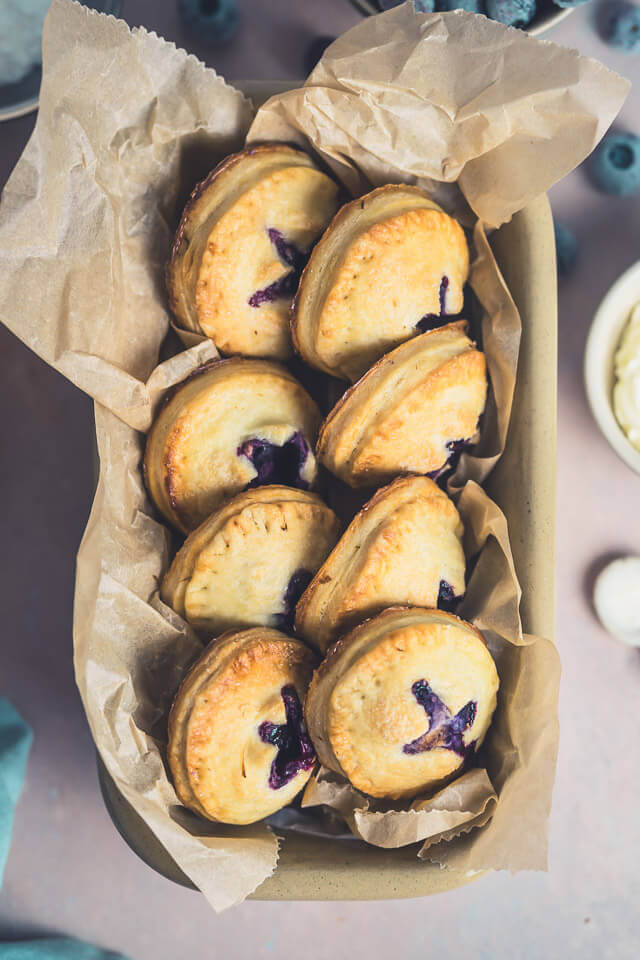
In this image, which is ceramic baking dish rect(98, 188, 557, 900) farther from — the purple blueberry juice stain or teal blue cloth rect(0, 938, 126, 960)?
teal blue cloth rect(0, 938, 126, 960)

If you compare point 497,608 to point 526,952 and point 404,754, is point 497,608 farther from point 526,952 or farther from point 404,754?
point 526,952

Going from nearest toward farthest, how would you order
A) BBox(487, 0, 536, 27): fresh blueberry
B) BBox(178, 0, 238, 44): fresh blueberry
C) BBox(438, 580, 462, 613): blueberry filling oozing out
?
BBox(438, 580, 462, 613): blueberry filling oozing out < BBox(487, 0, 536, 27): fresh blueberry < BBox(178, 0, 238, 44): fresh blueberry

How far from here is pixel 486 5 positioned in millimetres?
1338

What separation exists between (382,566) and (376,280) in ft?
1.18

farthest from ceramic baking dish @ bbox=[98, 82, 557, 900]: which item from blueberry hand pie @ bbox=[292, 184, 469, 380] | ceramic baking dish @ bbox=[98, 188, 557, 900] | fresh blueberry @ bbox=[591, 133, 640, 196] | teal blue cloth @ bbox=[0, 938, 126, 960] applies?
teal blue cloth @ bbox=[0, 938, 126, 960]

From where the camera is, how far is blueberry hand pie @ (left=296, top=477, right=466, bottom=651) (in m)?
1.12

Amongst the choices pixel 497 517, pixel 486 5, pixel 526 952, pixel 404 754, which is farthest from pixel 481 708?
pixel 486 5

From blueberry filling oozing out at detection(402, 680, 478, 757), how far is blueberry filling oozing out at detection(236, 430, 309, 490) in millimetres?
321

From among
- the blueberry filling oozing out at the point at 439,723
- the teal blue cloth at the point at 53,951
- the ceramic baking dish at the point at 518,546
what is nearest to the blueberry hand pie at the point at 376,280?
the ceramic baking dish at the point at 518,546

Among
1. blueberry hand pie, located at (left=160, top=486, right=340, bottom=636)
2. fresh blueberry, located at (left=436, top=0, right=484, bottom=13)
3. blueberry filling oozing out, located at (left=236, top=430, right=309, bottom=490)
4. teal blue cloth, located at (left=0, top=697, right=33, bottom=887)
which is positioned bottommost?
teal blue cloth, located at (left=0, top=697, right=33, bottom=887)

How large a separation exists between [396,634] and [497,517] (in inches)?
8.8

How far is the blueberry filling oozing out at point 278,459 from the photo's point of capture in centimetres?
121

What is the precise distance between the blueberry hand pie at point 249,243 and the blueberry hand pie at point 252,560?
0.24m

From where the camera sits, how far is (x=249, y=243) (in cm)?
120
